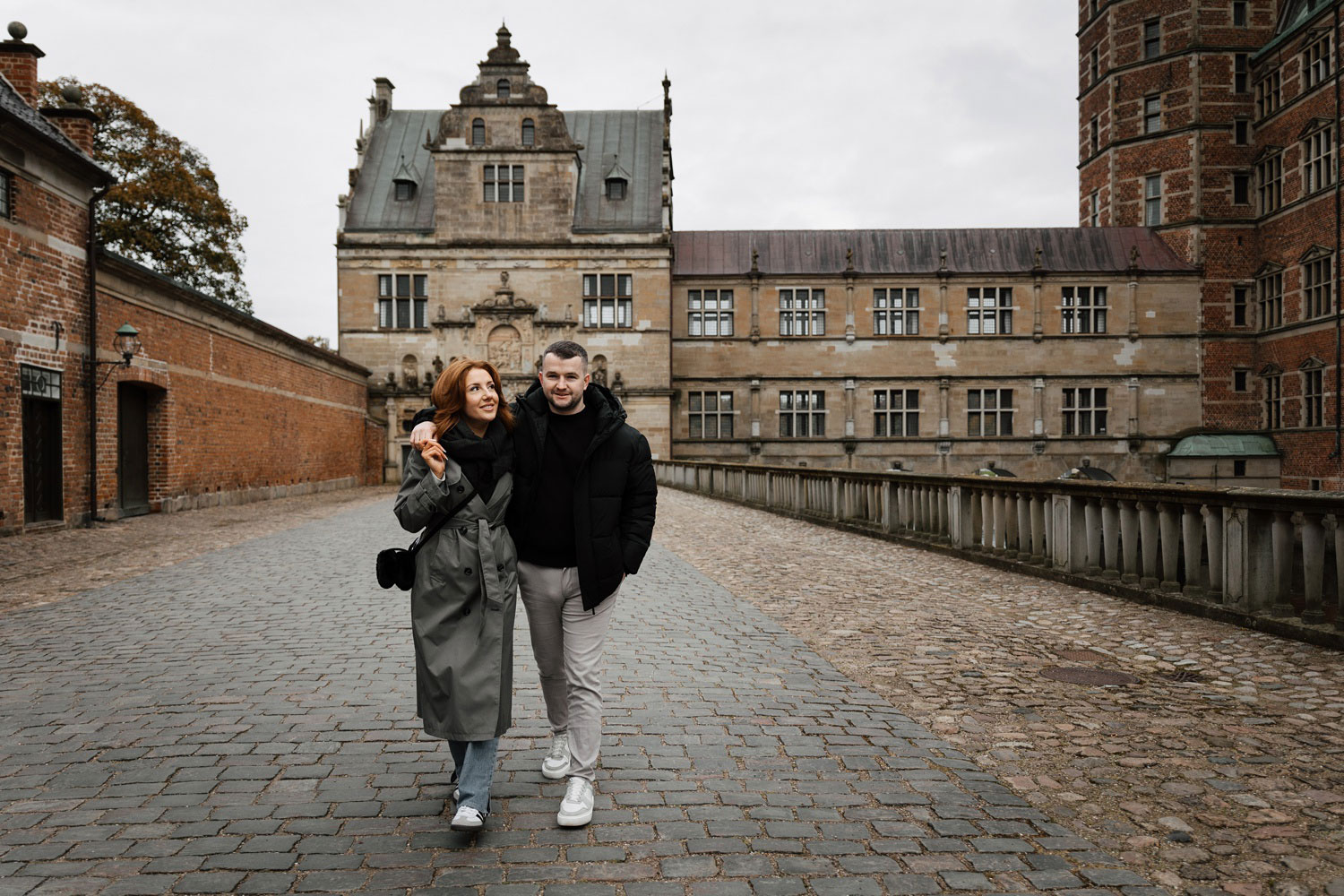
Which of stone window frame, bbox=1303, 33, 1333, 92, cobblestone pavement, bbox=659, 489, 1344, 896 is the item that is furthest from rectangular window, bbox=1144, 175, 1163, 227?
cobblestone pavement, bbox=659, 489, 1344, 896

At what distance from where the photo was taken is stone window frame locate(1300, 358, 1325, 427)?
1341 inches

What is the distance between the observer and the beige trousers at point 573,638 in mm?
3537

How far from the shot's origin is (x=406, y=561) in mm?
3361

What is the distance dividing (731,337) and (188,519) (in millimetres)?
26115

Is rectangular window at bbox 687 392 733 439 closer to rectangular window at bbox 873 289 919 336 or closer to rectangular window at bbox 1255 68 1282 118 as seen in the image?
rectangular window at bbox 873 289 919 336

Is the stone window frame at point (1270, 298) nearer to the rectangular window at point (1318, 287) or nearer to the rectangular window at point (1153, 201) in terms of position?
the rectangular window at point (1318, 287)

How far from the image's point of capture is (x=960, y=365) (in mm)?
39781

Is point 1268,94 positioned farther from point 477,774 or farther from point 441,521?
point 477,774

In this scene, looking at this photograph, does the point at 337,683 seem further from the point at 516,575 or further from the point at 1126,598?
the point at 1126,598

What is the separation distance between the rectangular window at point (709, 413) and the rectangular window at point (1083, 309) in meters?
14.6

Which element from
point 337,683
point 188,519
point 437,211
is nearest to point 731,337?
point 437,211

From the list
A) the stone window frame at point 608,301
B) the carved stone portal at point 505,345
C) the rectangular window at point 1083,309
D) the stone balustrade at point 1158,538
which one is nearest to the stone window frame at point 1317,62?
the rectangular window at point 1083,309

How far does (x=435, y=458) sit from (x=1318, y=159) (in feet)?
131

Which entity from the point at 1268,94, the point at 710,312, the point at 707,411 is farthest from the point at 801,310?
the point at 1268,94
